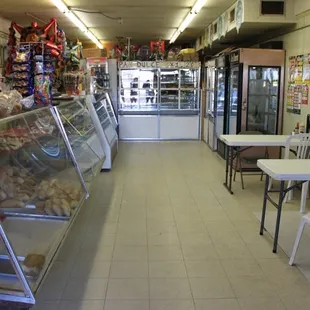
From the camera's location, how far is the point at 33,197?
292cm

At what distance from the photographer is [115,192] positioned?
551cm

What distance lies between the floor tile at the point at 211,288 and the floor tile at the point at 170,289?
0.20 feet

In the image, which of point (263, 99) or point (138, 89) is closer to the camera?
point (263, 99)

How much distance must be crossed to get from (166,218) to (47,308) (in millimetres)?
2043

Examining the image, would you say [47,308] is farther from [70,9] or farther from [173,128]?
[173,128]

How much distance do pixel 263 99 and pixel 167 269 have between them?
4.90 meters

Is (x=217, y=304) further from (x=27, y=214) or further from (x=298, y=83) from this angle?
(x=298, y=83)

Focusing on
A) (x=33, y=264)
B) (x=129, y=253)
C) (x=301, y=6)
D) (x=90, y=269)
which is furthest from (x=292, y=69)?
(x=33, y=264)

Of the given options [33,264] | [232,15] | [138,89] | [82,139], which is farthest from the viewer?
[138,89]

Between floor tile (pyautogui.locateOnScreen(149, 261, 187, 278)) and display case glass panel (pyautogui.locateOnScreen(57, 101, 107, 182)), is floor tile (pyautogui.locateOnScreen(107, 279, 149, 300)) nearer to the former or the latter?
floor tile (pyautogui.locateOnScreen(149, 261, 187, 278))

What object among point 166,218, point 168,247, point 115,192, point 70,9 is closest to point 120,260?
point 168,247

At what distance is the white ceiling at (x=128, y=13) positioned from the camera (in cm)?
681

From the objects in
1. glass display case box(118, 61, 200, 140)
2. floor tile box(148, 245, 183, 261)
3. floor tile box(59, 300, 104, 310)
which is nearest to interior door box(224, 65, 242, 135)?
glass display case box(118, 61, 200, 140)

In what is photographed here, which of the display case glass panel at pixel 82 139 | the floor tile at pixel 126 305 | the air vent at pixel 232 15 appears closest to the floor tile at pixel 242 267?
the floor tile at pixel 126 305
